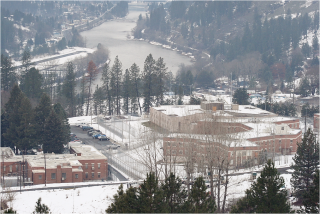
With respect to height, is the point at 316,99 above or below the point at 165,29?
below

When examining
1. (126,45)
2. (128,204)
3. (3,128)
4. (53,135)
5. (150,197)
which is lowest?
(53,135)

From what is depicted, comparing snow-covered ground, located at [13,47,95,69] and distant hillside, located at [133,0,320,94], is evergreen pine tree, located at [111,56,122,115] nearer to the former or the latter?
distant hillside, located at [133,0,320,94]

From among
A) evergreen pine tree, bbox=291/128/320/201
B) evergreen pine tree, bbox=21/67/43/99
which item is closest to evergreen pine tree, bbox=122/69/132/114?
evergreen pine tree, bbox=21/67/43/99

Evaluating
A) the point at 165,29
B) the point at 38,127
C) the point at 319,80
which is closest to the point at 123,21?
the point at 165,29

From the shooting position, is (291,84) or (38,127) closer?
(38,127)

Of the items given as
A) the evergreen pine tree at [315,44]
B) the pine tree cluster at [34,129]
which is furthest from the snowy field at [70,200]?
the evergreen pine tree at [315,44]

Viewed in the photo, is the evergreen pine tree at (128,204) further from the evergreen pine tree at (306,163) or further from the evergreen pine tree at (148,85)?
the evergreen pine tree at (148,85)

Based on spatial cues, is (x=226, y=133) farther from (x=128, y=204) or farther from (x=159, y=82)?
(x=159, y=82)

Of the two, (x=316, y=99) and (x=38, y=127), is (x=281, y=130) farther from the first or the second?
(x=316, y=99)

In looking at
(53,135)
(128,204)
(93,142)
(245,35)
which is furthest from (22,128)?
(245,35)
